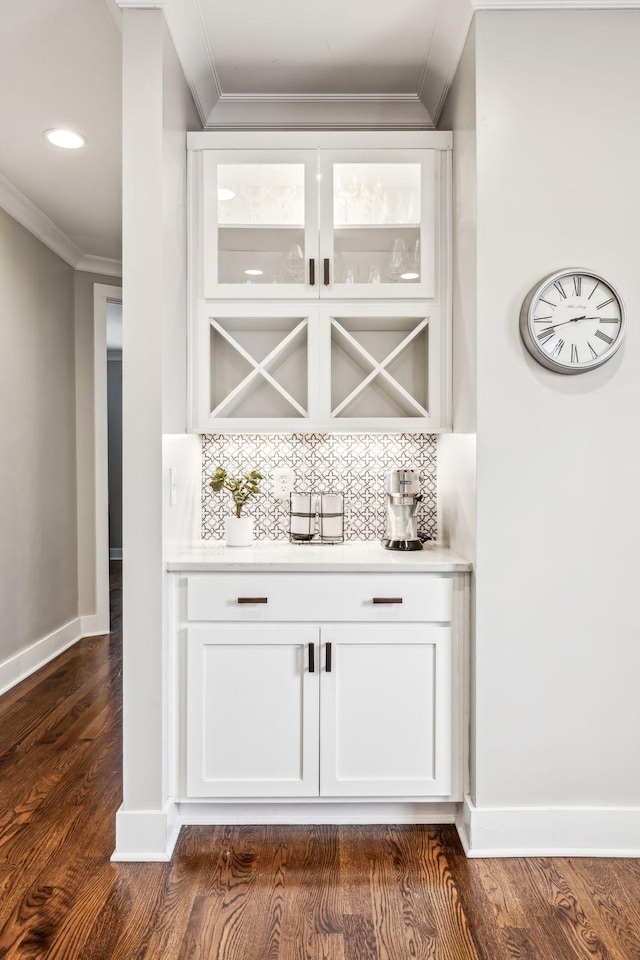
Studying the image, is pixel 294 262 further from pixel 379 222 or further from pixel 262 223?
pixel 379 222

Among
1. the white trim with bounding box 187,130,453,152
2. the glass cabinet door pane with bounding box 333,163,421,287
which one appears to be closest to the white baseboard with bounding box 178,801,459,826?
the glass cabinet door pane with bounding box 333,163,421,287

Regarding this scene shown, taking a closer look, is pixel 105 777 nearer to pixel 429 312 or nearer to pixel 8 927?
pixel 8 927

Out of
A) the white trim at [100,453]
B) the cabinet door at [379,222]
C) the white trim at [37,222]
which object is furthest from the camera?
the white trim at [100,453]

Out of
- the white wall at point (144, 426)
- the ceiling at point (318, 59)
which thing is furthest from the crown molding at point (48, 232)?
the white wall at point (144, 426)

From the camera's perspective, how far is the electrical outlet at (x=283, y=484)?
2699 mm

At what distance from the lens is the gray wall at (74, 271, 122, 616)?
4.49 metres

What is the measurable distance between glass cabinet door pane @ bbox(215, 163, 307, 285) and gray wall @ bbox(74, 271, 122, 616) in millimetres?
2475

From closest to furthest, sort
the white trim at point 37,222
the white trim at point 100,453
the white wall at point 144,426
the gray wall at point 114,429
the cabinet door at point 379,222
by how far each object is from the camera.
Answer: the white wall at point 144,426, the cabinet door at point 379,222, the white trim at point 37,222, the white trim at point 100,453, the gray wall at point 114,429

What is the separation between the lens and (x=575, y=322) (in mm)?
2049

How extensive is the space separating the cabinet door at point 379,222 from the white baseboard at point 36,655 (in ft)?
8.92

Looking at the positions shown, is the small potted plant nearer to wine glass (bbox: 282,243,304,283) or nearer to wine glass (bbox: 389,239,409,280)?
wine glass (bbox: 282,243,304,283)

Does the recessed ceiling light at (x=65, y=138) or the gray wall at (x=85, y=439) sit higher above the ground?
the recessed ceiling light at (x=65, y=138)

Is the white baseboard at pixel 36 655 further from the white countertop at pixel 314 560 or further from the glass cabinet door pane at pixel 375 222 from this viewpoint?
the glass cabinet door pane at pixel 375 222

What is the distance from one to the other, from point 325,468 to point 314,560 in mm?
638
